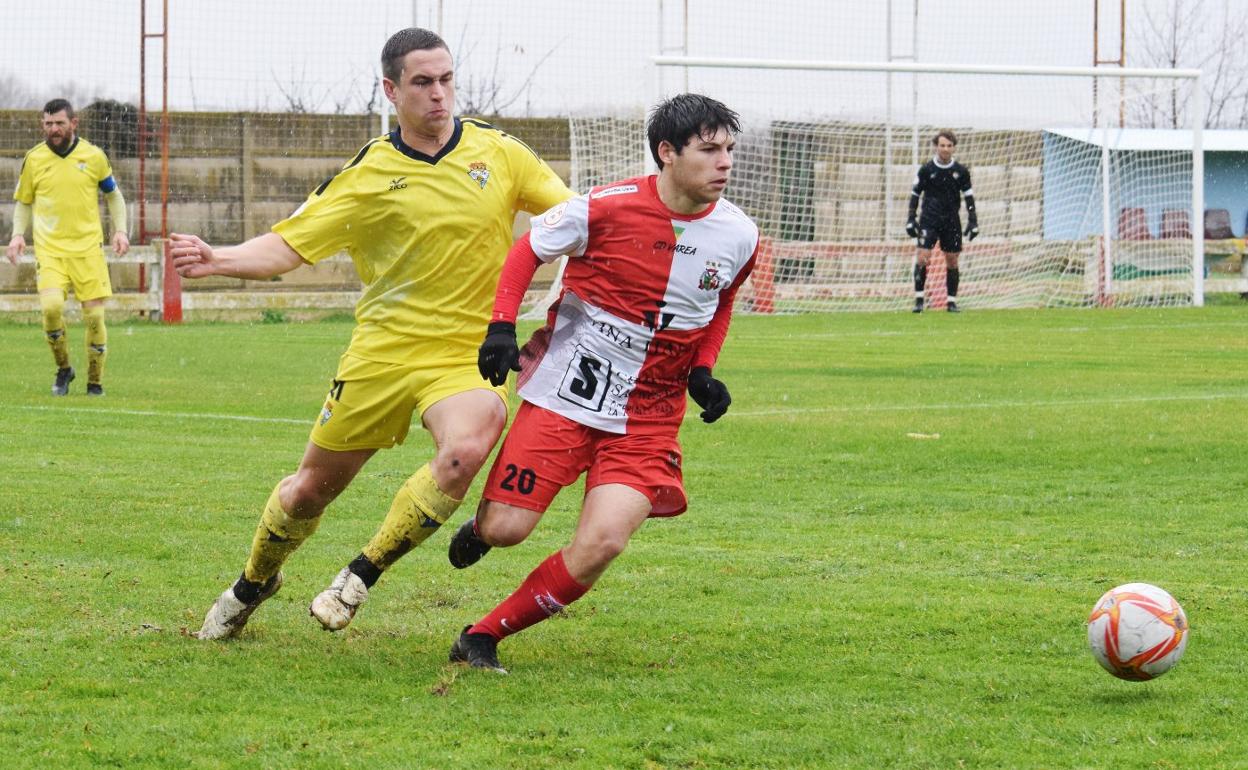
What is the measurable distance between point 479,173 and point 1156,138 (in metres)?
28.1

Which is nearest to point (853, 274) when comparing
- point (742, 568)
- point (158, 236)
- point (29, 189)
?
point (158, 236)

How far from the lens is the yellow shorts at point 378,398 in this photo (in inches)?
213

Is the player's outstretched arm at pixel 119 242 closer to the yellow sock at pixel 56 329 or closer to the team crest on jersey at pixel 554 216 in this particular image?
the yellow sock at pixel 56 329

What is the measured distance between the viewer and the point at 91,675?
480 centimetres

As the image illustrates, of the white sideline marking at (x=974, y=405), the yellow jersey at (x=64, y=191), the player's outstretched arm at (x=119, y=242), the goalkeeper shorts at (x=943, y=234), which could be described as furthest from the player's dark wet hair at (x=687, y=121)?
the goalkeeper shorts at (x=943, y=234)

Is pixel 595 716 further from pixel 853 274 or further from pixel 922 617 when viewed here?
pixel 853 274

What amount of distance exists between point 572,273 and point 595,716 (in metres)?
1.54

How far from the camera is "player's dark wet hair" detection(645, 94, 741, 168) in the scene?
16.7 ft

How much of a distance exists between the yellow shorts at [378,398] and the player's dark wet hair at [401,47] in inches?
38.4

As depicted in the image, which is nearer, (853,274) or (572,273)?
(572,273)

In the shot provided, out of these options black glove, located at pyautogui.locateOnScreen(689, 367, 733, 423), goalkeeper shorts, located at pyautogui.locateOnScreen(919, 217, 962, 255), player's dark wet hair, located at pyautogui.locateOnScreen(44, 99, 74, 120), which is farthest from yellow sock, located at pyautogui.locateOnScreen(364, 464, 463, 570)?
goalkeeper shorts, located at pyautogui.locateOnScreen(919, 217, 962, 255)

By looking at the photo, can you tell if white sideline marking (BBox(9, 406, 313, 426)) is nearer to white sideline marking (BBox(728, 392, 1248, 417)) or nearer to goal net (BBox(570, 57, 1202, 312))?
white sideline marking (BBox(728, 392, 1248, 417))

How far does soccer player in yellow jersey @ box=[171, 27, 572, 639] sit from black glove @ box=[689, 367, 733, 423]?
0.64m

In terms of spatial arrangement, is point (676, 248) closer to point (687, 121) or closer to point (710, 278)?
point (710, 278)
